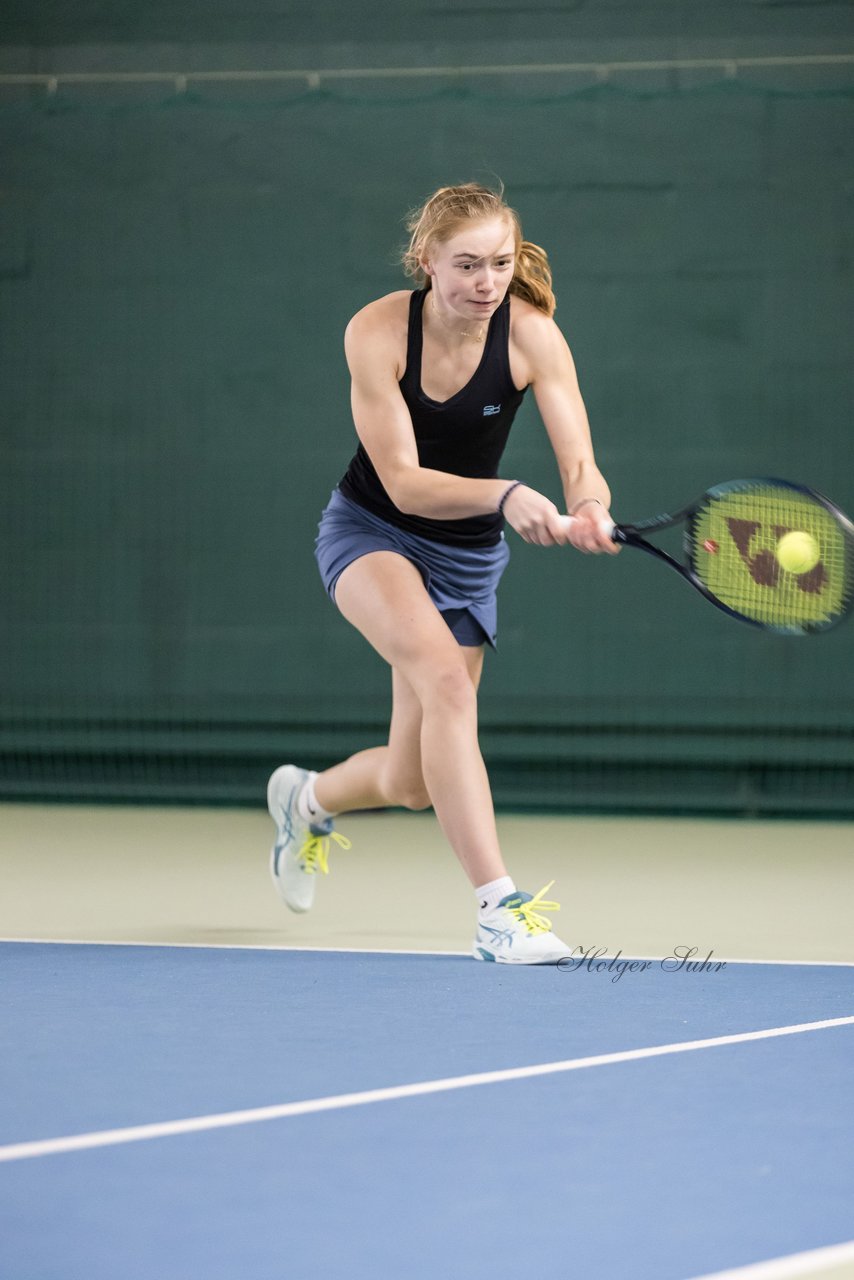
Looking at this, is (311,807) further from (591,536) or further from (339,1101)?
(339,1101)

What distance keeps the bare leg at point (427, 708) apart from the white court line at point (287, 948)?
285mm

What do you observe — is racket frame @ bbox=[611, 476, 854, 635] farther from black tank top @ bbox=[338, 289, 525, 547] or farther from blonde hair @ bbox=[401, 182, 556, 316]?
blonde hair @ bbox=[401, 182, 556, 316]

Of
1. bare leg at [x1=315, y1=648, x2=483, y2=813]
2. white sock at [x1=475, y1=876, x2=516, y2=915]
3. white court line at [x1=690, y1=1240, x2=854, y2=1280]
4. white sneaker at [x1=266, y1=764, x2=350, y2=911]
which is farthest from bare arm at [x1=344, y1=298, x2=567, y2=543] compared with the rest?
white court line at [x1=690, y1=1240, x2=854, y2=1280]

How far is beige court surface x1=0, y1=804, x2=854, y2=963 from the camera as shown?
3.69 metres

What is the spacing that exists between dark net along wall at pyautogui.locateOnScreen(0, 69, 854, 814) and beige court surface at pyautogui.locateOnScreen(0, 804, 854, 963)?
277 mm

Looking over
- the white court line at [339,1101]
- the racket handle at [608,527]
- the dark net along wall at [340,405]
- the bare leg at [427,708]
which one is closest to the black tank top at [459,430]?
the bare leg at [427,708]

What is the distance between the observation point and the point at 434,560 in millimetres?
3455

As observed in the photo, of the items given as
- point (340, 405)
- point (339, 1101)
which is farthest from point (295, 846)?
point (340, 405)

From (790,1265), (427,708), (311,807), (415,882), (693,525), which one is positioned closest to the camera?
(790,1265)

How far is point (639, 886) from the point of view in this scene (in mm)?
4434

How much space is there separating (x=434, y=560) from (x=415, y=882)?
127cm

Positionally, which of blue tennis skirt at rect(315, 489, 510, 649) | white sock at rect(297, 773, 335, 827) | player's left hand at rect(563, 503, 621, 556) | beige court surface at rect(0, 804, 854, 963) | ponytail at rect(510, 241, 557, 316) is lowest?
beige court surface at rect(0, 804, 854, 963)

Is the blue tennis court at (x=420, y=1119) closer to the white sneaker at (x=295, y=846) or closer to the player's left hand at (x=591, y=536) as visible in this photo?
the white sneaker at (x=295, y=846)

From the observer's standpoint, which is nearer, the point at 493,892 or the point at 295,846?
the point at 493,892
